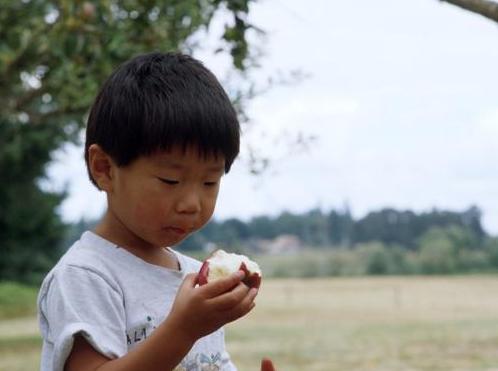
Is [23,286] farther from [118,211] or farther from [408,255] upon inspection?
[118,211]

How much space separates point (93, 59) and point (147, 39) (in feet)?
1.19

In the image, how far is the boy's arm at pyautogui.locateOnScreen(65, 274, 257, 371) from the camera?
1.39 meters

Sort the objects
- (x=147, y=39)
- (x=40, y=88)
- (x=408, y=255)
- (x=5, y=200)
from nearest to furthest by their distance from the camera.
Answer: (x=147, y=39) → (x=40, y=88) → (x=5, y=200) → (x=408, y=255)

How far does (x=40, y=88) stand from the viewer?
812 cm

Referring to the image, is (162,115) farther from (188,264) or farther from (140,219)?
(188,264)

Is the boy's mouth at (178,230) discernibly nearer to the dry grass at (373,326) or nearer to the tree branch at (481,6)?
the tree branch at (481,6)

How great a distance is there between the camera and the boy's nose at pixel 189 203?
1536mm

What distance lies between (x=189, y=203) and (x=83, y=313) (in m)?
0.22

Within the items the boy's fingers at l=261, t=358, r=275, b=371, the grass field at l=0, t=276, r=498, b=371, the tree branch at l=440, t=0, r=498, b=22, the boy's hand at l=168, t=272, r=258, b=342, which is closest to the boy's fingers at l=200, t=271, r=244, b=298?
the boy's hand at l=168, t=272, r=258, b=342

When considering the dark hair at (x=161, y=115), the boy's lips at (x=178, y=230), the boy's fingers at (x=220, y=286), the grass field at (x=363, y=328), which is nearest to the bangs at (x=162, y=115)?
the dark hair at (x=161, y=115)

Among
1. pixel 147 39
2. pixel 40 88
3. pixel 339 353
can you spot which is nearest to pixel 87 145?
pixel 147 39

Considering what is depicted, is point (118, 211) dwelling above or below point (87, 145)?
below

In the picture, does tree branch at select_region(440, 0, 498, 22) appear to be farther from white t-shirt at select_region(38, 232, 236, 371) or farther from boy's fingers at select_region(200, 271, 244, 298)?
boy's fingers at select_region(200, 271, 244, 298)

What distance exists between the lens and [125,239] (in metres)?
1.69
